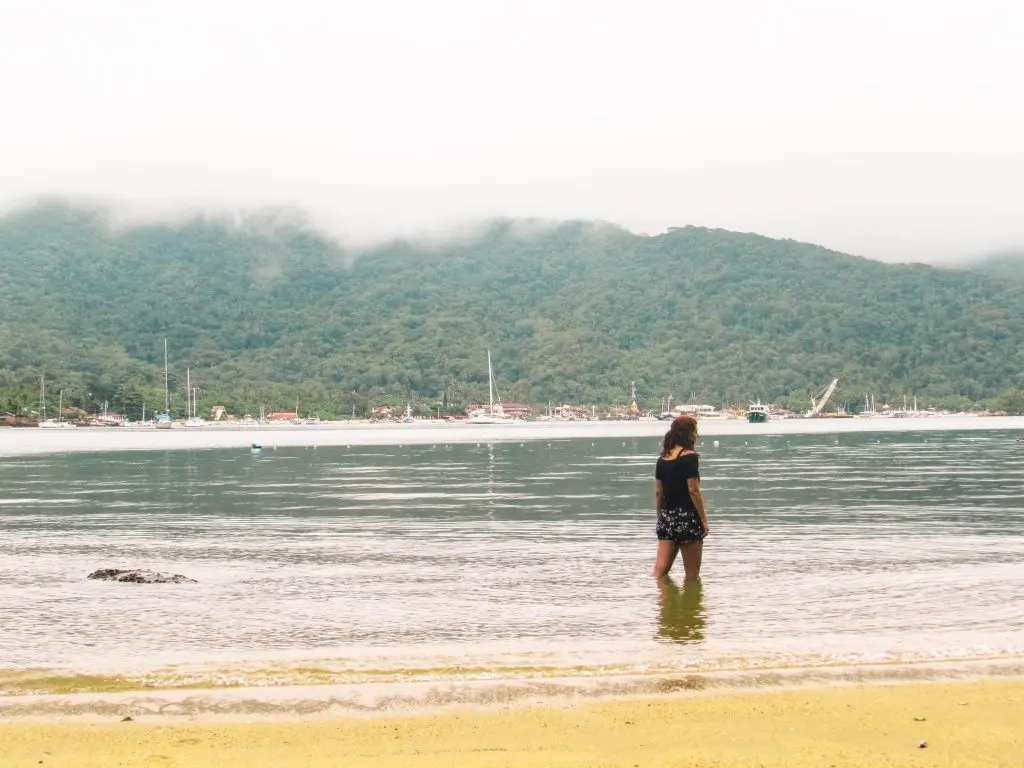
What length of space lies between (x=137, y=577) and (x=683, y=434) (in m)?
9.01

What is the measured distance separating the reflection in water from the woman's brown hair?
2.01 metres

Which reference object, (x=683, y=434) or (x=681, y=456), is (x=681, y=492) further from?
(x=683, y=434)

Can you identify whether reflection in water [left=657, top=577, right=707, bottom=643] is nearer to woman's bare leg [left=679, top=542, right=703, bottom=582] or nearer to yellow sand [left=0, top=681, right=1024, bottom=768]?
woman's bare leg [left=679, top=542, right=703, bottom=582]

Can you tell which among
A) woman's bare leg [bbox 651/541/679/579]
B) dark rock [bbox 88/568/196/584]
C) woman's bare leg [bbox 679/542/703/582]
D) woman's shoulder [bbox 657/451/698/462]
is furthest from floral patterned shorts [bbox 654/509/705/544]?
dark rock [bbox 88/568/196/584]

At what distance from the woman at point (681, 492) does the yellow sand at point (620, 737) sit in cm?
513

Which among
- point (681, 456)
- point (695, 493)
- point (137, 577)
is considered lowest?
point (137, 577)

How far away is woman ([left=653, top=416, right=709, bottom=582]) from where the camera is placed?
1427cm

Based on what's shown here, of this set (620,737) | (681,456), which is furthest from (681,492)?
(620,737)

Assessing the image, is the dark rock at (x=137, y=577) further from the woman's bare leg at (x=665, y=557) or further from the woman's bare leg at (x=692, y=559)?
the woman's bare leg at (x=692, y=559)

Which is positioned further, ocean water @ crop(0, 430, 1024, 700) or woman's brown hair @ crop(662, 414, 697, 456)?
woman's brown hair @ crop(662, 414, 697, 456)

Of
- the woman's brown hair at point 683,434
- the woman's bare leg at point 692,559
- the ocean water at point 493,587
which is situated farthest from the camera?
the woman's bare leg at point 692,559

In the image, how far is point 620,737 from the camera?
815cm

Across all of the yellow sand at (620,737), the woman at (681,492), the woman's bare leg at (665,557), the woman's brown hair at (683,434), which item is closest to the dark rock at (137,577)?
the woman's bare leg at (665,557)

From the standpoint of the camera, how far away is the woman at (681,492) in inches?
562
